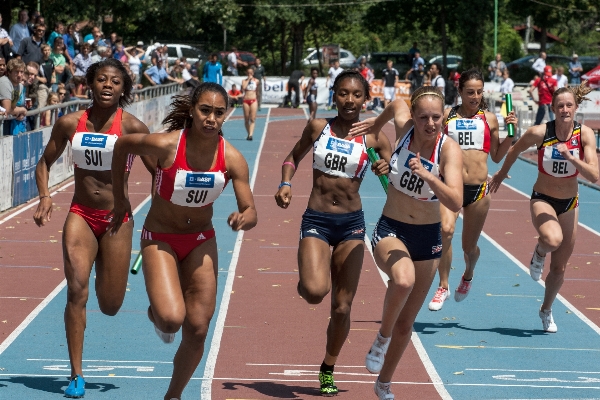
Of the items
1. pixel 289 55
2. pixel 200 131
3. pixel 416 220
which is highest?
pixel 200 131

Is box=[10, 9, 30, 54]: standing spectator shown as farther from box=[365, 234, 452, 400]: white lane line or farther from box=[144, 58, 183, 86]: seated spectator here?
box=[365, 234, 452, 400]: white lane line

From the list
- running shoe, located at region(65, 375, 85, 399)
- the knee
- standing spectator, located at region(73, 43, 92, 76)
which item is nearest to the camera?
running shoe, located at region(65, 375, 85, 399)

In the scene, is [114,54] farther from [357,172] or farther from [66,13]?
[357,172]

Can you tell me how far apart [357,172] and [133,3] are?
33931mm

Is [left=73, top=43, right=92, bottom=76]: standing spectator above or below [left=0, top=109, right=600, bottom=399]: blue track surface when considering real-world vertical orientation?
above

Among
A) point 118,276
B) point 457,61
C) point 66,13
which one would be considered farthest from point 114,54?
point 457,61

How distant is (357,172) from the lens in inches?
292

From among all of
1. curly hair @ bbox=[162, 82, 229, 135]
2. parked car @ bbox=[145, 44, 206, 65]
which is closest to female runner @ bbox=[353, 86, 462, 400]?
curly hair @ bbox=[162, 82, 229, 135]

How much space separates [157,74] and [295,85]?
364 inches

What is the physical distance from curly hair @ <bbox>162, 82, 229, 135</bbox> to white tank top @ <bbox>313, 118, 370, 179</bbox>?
3.38 feet

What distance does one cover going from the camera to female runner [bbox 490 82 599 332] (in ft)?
29.8

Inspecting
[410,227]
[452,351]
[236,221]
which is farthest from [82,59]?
[236,221]

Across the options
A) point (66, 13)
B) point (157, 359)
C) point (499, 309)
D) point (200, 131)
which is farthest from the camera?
point (66, 13)

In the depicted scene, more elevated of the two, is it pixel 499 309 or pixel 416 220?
pixel 416 220
